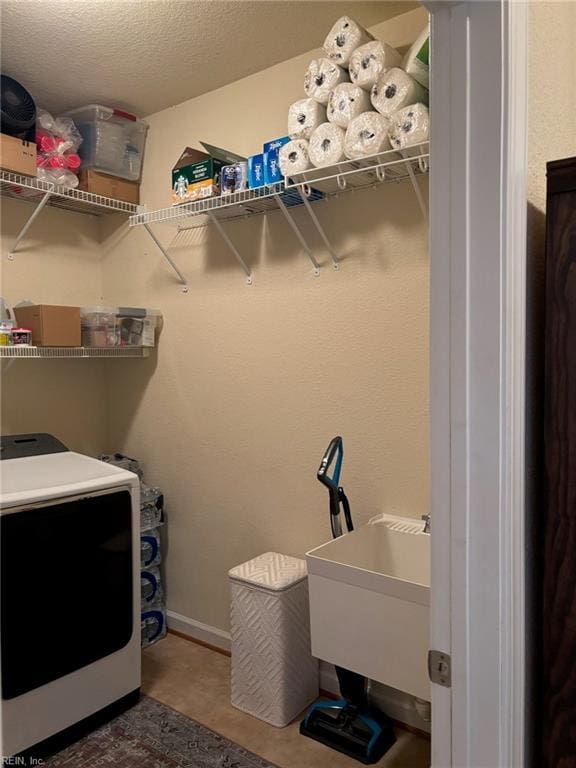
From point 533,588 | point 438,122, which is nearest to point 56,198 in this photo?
point 438,122

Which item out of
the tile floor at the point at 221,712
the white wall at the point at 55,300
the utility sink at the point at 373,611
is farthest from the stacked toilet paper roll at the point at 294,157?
the tile floor at the point at 221,712

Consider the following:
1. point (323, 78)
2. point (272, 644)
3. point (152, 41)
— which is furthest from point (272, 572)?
point (152, 41)

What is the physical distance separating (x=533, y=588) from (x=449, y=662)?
255mm

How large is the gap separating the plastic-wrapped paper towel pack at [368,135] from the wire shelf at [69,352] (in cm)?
157

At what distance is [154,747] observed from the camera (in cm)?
207

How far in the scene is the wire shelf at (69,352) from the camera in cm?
247

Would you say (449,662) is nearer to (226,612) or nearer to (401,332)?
(401,332)

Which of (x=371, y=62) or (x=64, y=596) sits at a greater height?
(x=371, y=62)

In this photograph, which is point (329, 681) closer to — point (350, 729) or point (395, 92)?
point (350, 729)

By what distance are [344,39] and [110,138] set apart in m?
1.41

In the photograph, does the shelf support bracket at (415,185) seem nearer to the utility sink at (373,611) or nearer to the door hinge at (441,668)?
the utility sink at (373,611)

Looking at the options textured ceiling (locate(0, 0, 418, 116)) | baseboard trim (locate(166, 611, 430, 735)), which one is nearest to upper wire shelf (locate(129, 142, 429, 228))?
textured ceiling (locate(0, 0, 418, 116))

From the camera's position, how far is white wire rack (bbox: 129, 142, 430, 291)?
6.27 feet

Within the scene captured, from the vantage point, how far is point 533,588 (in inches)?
41.8
